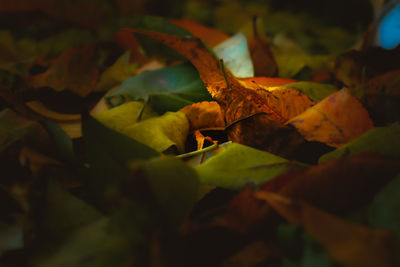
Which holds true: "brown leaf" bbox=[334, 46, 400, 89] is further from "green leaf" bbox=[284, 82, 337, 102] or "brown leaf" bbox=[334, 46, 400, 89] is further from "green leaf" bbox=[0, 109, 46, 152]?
"green leaf" bbox=[0, 109, 46, 152]

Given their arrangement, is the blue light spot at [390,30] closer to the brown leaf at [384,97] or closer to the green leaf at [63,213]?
the brown leaf at [384,97]

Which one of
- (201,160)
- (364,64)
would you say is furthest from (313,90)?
(201,160)

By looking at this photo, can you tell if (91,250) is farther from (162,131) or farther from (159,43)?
(159,43)

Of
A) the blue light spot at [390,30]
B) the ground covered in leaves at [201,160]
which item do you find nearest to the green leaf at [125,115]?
the ground covered in leaves at [201,160]

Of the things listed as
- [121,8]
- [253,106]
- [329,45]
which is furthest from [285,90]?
[121,8]

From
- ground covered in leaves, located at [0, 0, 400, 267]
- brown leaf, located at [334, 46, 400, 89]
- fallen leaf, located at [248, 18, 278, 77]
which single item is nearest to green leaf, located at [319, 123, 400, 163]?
ground covered in leaves, located at [0, 0, 400, 267]

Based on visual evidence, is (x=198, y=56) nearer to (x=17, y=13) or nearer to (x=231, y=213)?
(x=231, y=213)
